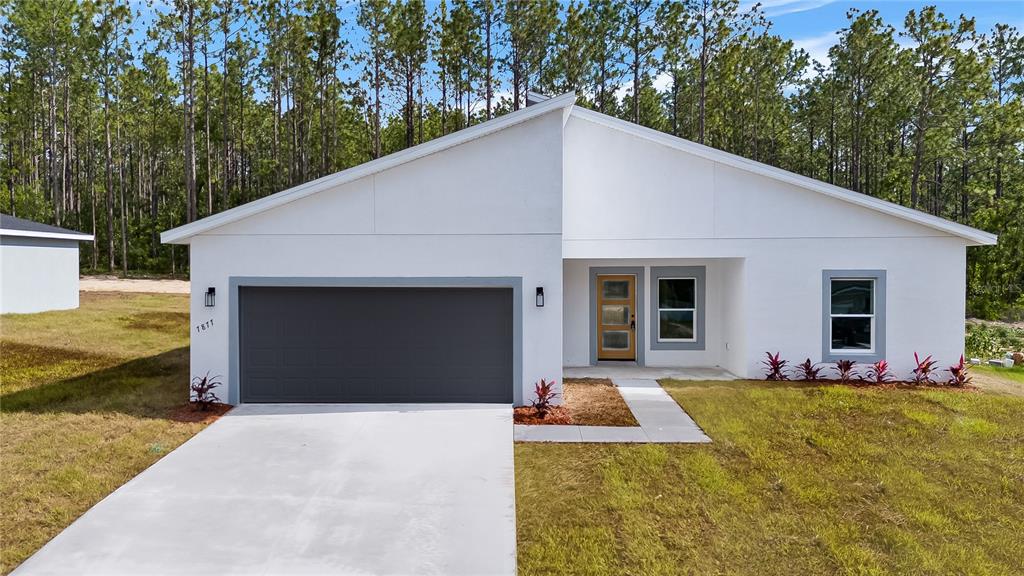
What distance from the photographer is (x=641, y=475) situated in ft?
19.0

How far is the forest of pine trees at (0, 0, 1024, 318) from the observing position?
908 inches

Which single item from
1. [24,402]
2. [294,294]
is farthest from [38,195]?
[294,294]

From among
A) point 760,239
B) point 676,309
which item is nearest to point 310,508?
point 676,309

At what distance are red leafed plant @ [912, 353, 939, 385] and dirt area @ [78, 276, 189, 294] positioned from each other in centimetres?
2657

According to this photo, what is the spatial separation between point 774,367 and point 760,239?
248 centimetres

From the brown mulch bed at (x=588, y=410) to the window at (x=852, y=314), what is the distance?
4562 millimetres

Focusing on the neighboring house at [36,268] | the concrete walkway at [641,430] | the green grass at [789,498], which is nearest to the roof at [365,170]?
the concrete walkway at [641,430]

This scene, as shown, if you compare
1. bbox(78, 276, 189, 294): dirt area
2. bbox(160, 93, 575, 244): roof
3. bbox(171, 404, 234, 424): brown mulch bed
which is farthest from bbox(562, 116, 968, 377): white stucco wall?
bbox(78, 276, 189, 294): dirt area

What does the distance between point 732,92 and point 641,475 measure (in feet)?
91.1

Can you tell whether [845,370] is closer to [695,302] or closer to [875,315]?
[875,315]

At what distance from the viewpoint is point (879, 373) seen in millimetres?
10219

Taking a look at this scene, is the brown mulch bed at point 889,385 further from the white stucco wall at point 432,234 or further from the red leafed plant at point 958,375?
the white stucco wall at point 432,234

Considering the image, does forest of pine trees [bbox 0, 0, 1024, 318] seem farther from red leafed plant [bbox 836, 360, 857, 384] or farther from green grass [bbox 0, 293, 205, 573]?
green grass [bbox 0, 293, 205, 573]

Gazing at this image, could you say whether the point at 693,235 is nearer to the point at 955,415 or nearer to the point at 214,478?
the point at 955,415
